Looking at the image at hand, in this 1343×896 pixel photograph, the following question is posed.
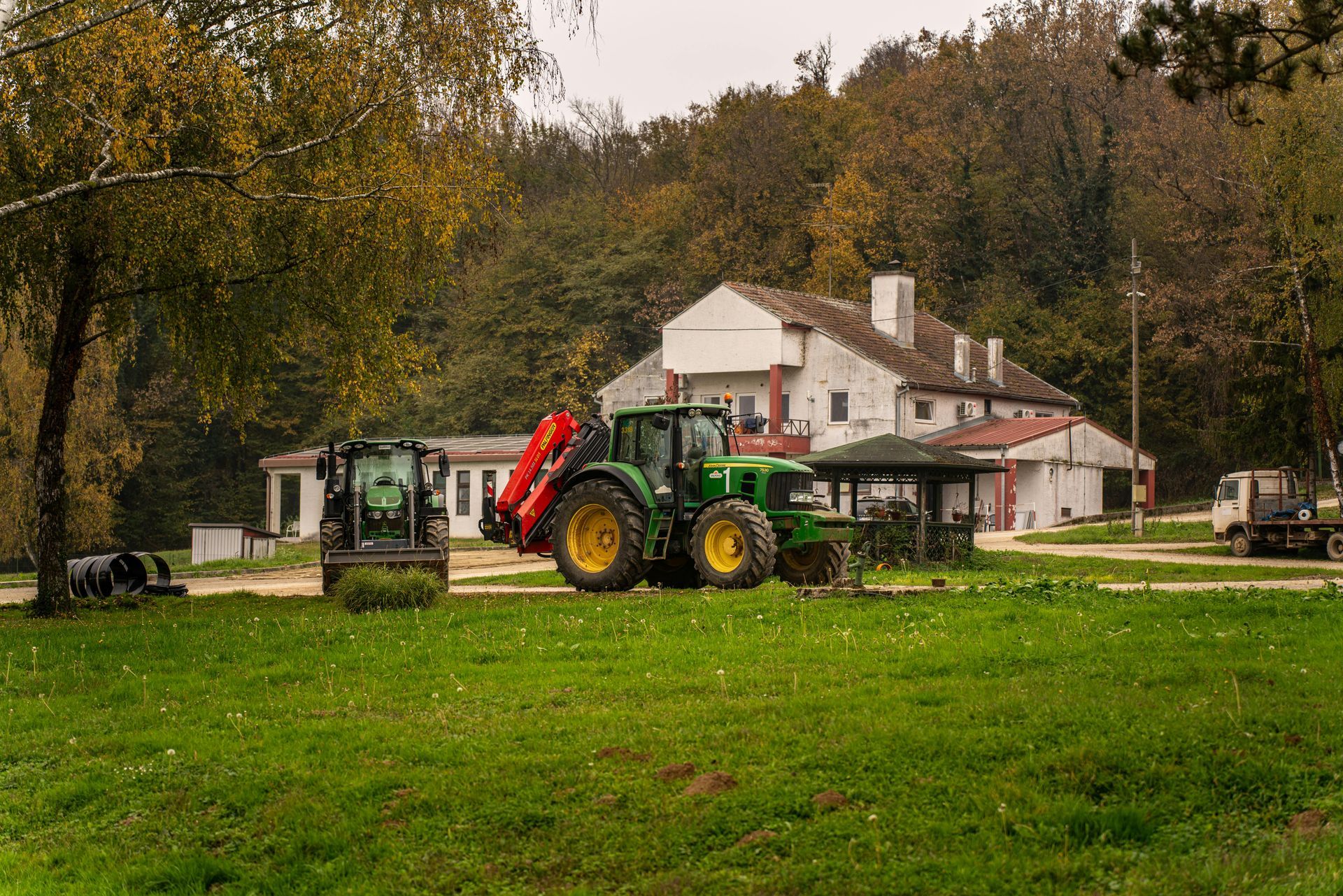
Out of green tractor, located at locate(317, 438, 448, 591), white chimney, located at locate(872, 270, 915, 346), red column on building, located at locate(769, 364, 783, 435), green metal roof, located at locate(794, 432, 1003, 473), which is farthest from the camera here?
white chimney, located at locate(872, 270, 915, 346)

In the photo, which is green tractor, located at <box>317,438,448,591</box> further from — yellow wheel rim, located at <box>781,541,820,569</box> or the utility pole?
the utility pole

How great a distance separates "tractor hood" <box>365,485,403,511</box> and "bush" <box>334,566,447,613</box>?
19.2 feet

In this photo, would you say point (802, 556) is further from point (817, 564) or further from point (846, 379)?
point (846, 379)

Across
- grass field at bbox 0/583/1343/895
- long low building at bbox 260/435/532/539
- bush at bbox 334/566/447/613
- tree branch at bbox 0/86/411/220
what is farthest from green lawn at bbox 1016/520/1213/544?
tree branch at bbox 0/86/411/220

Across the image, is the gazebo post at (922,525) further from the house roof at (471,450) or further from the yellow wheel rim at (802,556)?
the house roof at (471,450)

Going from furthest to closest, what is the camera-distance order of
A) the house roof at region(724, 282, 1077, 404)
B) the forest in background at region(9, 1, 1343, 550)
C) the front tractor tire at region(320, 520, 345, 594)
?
the forest in background at region(9, 1, 1343, 550), the house roof at region(724, 282, 1077, 404), the front tractor tire at region(320, 520, 345, 594)

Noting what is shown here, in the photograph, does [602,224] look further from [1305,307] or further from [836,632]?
[836,632]

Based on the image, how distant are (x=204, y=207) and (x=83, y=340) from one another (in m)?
3.93

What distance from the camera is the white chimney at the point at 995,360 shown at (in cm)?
5806

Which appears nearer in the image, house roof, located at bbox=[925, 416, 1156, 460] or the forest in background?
house roof, located at bbox=[925, 416, 1156, 460]

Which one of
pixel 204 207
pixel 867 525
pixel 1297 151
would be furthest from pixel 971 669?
pixel 1297 151

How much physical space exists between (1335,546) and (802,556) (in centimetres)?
1779

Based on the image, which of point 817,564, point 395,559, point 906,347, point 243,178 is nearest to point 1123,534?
point 906,347

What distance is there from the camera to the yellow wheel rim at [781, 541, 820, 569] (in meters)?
22.0
